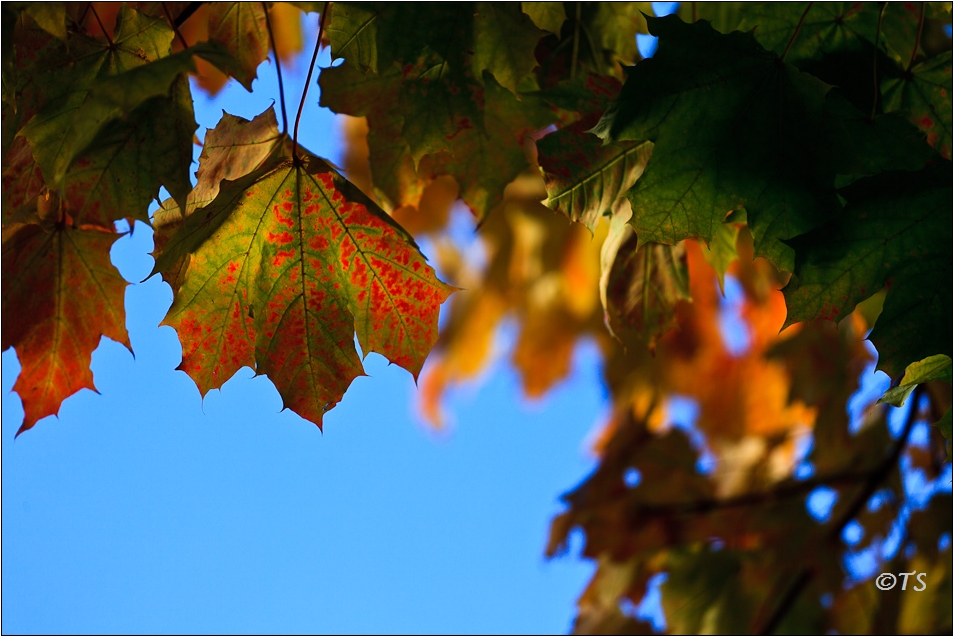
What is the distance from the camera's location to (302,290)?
3.23 feet

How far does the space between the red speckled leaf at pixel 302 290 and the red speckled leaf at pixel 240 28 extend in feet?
0.65

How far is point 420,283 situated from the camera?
0.99m

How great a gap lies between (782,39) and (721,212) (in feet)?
1.05

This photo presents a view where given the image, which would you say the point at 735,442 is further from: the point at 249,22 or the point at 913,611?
the point at 249,22

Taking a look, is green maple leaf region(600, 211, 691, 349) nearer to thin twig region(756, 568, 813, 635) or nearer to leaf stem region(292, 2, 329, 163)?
leaf stem region(292, 2, 329, 163)

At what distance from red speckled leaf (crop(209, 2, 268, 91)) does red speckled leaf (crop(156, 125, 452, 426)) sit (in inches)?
7.8

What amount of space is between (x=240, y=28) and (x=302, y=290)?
39 centimetres

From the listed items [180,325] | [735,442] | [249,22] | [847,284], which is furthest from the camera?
[735,442]

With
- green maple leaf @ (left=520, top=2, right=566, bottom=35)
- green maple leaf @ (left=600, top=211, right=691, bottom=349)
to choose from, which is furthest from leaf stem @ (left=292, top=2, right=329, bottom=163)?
green maple leaf @ (left=600, top=211, right=691, bottom=349)

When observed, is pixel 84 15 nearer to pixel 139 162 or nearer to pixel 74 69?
pixel 74 69

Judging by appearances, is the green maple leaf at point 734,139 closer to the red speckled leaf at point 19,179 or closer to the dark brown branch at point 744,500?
the red speckled leaf at point 19,179

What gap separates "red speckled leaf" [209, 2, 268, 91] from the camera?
108 cm

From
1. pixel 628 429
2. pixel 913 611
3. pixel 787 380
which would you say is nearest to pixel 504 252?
pixel 628 429

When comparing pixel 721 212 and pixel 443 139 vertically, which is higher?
pixel 443 139
